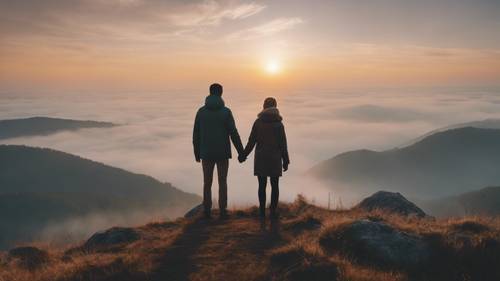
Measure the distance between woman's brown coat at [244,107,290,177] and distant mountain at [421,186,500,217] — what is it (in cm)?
9611

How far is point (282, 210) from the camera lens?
12.3 m

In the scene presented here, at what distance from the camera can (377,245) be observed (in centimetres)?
763

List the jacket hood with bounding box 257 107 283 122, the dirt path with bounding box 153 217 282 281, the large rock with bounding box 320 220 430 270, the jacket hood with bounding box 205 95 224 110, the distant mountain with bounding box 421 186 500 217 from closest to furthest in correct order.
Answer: the dirt path with bounding box 153 217 282 281
the large rock with bounding box 320 220 430 270
the jacket hood with bounding box 257 107 283 122
the jacket hood with bounding box 205 95 224 110
the distant mountain with bounding box 421 186 500 217

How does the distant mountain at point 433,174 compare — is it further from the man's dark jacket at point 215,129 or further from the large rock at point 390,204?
the man's dark jacket at point 215,129

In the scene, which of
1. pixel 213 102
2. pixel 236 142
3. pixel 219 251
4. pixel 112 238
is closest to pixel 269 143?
pixel 236 142

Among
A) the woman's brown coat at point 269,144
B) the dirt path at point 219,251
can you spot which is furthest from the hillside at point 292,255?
the woman's brown coat at point 269,144

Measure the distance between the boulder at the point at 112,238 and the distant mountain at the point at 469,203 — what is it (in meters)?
97.8

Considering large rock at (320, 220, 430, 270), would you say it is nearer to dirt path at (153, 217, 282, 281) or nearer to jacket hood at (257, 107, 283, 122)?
dirt path at (153, 217, 282, 281)

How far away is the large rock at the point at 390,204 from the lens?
13945mm

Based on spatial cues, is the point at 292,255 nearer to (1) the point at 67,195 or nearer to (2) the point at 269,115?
(2) the point at 269,115

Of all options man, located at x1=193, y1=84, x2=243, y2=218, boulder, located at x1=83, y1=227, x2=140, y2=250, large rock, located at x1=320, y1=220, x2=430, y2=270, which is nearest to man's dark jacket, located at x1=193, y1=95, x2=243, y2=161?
man, located at x1=193, y1=84, x2=243, y2=218

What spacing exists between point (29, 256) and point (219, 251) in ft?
15.1

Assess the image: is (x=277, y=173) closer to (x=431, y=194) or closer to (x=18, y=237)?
(x=18, y=237)

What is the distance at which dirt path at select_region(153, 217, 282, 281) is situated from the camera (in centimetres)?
675
